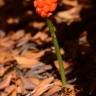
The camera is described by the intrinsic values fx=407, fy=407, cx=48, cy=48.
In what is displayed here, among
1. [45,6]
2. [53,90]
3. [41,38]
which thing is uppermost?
[45,6]

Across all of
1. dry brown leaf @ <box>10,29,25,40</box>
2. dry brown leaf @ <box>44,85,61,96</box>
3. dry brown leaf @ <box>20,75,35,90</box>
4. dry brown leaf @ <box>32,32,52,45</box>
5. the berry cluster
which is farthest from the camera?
dry brown leaf @ <box>10,29,25,40</box>

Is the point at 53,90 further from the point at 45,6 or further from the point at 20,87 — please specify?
the point at 45,6

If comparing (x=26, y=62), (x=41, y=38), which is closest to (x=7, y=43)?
(x=41, y=38)

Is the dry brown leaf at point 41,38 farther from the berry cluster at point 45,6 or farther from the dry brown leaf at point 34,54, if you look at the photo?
the berry cluster at point 45,6

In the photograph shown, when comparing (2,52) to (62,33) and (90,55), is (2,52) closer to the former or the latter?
(62,33)

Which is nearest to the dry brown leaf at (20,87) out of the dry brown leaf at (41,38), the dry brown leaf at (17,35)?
the dry brown leaf at (41,38)

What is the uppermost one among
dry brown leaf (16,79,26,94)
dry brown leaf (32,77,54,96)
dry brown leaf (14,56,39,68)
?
dry brown leaf (14,56,39,68)

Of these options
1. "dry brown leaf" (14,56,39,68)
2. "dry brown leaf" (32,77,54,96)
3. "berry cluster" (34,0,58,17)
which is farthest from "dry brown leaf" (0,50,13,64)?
"berry cluster" (34,0,58,17)

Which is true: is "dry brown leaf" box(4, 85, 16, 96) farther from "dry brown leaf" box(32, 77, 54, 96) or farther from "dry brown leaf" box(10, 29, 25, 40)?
"dry brown leaf" box(10, 29, 25, 40)

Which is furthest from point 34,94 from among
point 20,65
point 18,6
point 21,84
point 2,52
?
point 18,6

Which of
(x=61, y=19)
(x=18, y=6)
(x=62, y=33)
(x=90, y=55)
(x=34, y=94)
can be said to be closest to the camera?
(x=34, y=94)

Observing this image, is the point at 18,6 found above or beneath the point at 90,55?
above
